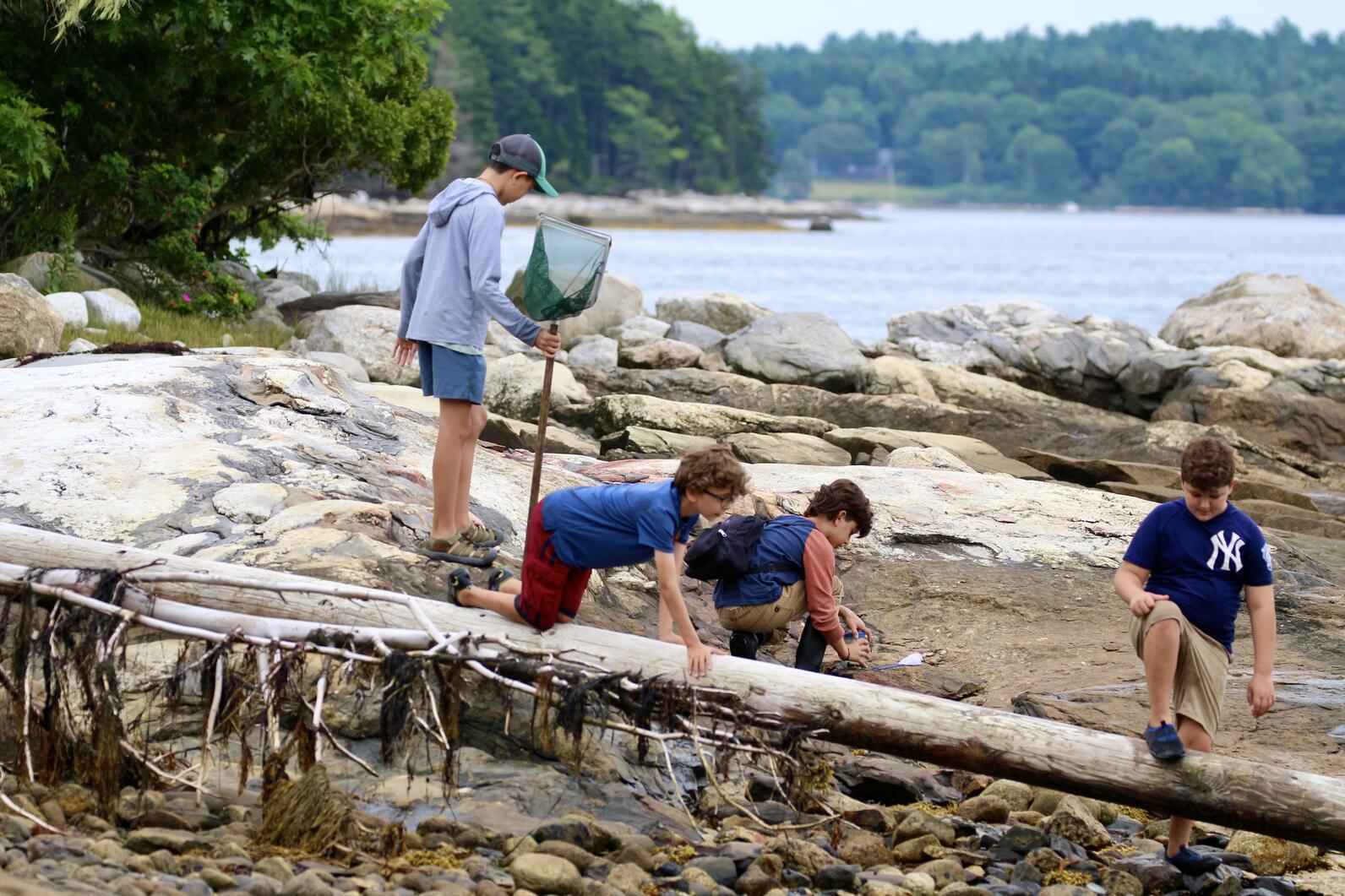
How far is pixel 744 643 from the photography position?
7.20 m

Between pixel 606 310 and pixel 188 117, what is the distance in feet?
19.1

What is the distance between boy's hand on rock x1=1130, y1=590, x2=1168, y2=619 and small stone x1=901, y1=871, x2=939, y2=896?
3.70ft

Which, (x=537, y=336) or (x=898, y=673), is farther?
(x=898, y=673)

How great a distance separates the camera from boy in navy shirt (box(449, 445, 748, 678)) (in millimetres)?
5535

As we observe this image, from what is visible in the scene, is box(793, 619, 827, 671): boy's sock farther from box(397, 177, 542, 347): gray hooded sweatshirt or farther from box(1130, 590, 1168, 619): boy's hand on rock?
box(1130, 590, 1168, 619): boy's hand on rock

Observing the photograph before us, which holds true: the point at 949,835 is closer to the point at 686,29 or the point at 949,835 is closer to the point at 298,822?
the point at 298,822

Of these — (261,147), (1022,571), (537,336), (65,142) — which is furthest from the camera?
(261,147)

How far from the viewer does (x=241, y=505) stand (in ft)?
22.8

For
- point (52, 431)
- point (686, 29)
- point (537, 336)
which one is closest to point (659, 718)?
point (537, 336)

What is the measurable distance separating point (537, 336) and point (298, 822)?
7.40 ft

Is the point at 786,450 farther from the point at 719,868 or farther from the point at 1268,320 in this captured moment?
the point at 1268,320

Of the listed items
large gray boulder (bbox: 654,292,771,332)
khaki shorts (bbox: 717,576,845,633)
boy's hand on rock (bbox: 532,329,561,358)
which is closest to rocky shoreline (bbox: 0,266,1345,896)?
khaki shorts (bbox: 717,576,845,633)

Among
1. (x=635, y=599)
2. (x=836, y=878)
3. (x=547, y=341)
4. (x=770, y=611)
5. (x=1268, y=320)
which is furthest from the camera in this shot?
(x=1268, y=320)

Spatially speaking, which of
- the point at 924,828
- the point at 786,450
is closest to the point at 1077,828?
the point at 924,828
